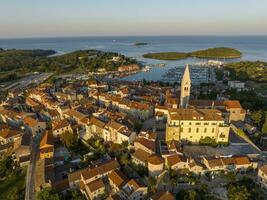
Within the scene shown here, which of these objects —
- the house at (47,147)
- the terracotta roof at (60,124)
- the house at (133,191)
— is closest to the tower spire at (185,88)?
the terracotta roof at (60,124)

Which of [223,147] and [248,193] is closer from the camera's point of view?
[248,193]

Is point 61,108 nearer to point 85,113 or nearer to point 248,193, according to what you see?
point 85,113

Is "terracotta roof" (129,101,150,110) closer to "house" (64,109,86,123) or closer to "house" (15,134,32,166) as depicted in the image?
"house" (64,109,86,123)

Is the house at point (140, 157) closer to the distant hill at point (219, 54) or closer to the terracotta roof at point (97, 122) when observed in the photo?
the terracotta roof at point (97, 122)

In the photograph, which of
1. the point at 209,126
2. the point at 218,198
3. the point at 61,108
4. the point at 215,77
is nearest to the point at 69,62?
the point at 215,77

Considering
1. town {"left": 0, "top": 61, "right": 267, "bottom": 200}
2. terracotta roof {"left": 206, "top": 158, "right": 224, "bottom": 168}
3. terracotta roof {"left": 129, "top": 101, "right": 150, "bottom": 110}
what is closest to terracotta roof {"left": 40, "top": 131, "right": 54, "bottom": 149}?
town {"left": 0, "top": 61, "right": 267, "bottom": 200}

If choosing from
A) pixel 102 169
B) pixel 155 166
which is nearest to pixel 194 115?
pixel 155 166
